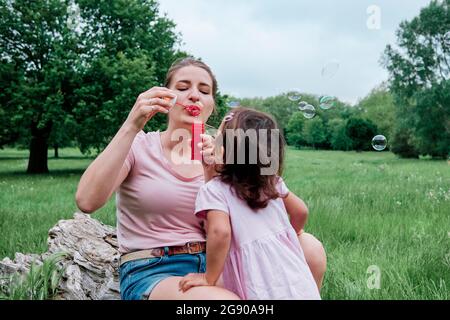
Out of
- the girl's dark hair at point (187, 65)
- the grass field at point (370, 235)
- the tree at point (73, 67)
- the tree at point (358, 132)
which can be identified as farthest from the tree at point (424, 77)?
the girl's dark hair at point (187, 65)

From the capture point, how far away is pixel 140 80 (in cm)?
1342

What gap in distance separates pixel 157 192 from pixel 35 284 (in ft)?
2.99

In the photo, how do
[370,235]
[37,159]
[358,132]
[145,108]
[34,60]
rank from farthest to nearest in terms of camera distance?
1. [358,132]
2. [37,159]
3. [34,60]
4. [370,235]
5. [145,108]

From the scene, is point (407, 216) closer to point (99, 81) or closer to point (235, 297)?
point (235, 297)

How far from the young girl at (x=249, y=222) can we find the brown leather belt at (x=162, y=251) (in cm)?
22

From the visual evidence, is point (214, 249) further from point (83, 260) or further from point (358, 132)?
point (358, 132)

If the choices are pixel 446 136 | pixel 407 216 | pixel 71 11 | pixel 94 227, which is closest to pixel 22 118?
pixel 71 11

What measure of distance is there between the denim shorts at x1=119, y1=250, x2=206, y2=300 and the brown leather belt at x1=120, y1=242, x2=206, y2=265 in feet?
0.05

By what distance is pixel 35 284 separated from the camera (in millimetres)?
2375

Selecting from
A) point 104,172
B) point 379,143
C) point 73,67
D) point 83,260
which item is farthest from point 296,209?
point 73,67

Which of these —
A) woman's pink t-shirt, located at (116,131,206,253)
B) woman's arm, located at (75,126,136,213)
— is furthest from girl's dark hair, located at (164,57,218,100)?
woman's arm, located at (75,126,136,213)

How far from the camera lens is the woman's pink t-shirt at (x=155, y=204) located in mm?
2006

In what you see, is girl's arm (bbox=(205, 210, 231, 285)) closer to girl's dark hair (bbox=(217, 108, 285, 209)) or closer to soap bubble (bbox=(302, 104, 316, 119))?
girl's dark hair (bbox=(217, 108, 285, 209))

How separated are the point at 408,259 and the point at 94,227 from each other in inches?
95.1
